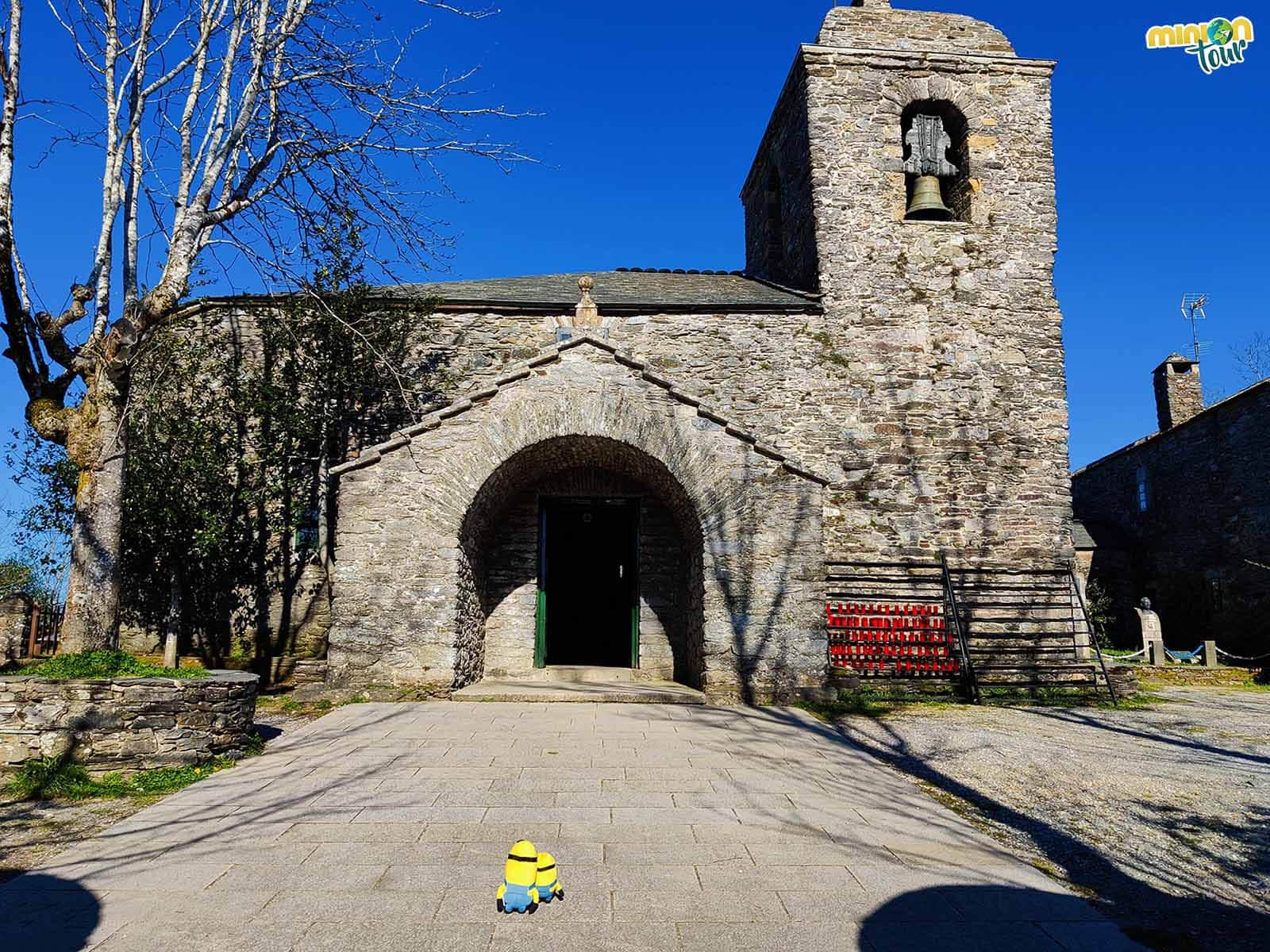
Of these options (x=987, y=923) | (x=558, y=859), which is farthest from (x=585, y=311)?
(x=987, y=923)

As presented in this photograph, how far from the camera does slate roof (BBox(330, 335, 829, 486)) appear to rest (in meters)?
9.06

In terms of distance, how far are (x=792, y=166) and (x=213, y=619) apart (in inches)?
527

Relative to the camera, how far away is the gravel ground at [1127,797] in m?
3.73

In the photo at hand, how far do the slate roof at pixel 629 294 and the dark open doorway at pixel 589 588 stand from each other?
364 centimetres

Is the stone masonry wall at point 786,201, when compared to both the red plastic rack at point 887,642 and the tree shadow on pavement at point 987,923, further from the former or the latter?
the tree shadow on pavement at point 987,923

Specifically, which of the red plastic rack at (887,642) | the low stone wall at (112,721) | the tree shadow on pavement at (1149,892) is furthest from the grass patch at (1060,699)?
the low stone wall at (112,721)

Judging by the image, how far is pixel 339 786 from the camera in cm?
530

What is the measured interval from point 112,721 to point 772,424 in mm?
9571

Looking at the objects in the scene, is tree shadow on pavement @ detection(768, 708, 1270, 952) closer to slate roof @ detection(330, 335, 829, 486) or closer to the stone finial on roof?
slate roof @ detection(330, 335, 829, 486)

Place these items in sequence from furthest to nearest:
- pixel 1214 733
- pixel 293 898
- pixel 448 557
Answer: pixel 448 557 → pixel 1214 733 → pixel 293 898

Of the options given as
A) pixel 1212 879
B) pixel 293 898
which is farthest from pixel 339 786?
pixel 1212 879

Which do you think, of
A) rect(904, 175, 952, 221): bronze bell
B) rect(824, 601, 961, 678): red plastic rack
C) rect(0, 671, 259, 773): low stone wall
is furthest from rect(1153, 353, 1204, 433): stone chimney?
rect(0, 671, 259, 773): low stone wall

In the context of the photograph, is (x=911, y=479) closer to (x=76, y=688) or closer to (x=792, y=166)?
(x=792, y=166)

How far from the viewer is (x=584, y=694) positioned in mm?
9289
